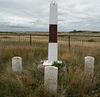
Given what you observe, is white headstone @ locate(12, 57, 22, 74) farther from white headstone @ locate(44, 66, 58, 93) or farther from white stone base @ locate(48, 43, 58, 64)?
white headstone @ locate(44, 66, 58, 93)

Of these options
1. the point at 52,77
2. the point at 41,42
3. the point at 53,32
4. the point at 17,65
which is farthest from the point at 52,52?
the point at 41,42

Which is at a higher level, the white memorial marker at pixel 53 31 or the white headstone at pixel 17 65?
the white memorial marker at pixel 53 31

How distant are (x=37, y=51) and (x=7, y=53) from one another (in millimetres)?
1887

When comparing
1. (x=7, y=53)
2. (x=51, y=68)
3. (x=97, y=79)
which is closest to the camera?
(x=51, y=68)

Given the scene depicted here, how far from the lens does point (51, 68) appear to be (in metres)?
3.26

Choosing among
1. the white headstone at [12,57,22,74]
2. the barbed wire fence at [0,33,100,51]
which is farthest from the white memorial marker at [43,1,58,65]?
the barbed wire fence at [0,33,100,51]

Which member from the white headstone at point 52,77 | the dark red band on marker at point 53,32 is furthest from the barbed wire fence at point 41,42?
the white headstone at point 52,77

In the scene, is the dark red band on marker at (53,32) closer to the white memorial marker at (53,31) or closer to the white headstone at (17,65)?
the white memorial marker at (53,31)

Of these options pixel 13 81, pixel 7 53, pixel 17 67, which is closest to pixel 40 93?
pixel 13 81

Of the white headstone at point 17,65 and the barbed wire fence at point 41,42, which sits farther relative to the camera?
the barbed wire fence at point 41,42

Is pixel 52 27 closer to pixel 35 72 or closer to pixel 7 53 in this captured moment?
pixel 35 72

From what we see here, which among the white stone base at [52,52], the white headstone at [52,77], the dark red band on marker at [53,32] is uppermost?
the dark red band on marker at [53,32]

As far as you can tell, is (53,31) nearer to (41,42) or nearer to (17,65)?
(17,65)

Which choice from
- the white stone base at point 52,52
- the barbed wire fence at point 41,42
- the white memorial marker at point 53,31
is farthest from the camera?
the barbed wire fence at point 41,42
